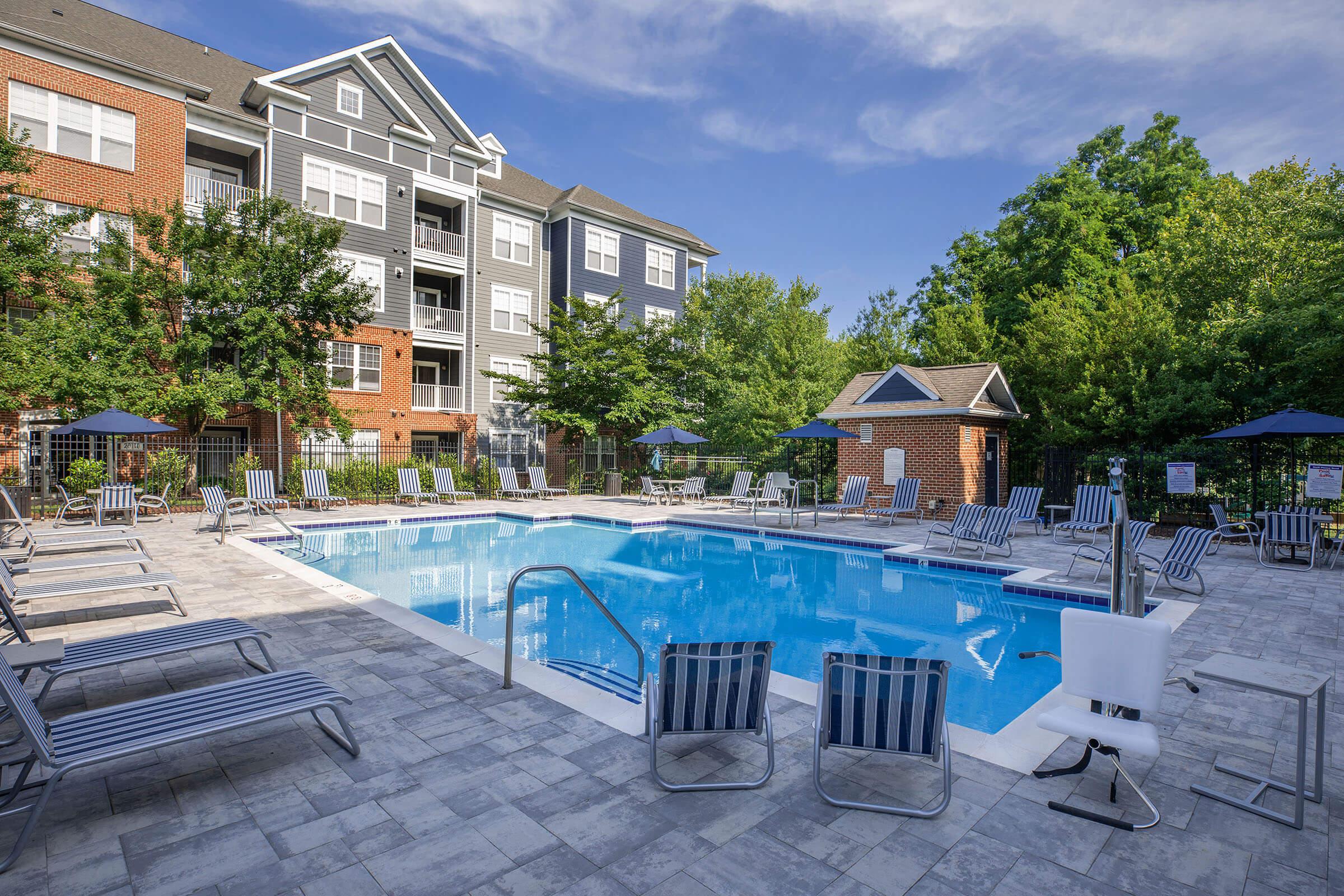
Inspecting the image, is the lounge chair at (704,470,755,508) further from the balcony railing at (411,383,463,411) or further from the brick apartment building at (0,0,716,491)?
the balcony railing at (411,383,463,411)

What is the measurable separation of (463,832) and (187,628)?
10.1ft

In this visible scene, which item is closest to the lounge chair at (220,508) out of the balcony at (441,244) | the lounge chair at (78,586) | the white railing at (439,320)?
the lounge chair at (78,586)

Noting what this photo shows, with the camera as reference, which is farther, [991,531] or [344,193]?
[344,193]

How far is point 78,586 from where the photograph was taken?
5789mm

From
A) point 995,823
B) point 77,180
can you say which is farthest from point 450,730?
point 77,180

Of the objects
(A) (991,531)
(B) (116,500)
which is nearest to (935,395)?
(A) (991,531)

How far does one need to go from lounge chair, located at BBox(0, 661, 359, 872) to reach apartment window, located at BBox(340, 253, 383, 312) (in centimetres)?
1994

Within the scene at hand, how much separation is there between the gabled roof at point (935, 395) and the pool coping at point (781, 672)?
16.1 ft

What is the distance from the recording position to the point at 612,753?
3.67 metres

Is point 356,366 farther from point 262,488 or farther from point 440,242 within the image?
point 262,488

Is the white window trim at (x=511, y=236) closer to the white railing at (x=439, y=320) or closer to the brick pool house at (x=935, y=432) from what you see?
the white railing at (x=439, y=320)

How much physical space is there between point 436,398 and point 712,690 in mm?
22077

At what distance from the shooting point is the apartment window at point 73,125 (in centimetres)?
1605

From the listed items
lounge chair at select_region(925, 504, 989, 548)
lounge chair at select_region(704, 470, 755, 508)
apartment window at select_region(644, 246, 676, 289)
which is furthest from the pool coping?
apartment window at select_region(644, 246, 676, 289)
